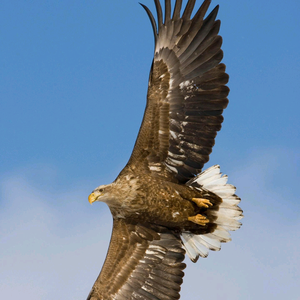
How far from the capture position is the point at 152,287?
38.6 ft

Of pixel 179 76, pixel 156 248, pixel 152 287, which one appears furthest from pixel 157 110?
pixel 152 287

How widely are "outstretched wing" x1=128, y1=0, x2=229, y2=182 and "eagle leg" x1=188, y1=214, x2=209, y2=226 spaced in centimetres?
77

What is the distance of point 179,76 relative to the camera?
38.9ft

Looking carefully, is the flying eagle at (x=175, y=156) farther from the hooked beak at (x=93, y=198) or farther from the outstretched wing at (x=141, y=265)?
the hooked beak at (x=93, y=198)

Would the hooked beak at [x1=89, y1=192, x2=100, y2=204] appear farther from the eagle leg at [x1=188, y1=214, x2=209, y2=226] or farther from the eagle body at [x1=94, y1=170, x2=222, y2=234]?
the eagle leg at [x1=188, y1=214, x2=209, y2=226]

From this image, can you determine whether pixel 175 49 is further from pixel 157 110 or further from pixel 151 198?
pixel 151 198

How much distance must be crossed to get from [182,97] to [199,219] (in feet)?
7.57

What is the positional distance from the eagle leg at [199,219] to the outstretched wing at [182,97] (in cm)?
77

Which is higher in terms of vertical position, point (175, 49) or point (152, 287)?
point (175, 49)

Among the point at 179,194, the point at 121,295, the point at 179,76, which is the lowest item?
the point at 121,295

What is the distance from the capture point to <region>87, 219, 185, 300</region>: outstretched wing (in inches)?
463

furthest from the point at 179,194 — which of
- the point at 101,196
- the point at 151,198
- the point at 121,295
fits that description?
the point at 121,295

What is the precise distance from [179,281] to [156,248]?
2.46ft

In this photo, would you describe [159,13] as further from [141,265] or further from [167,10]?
[141,265]
